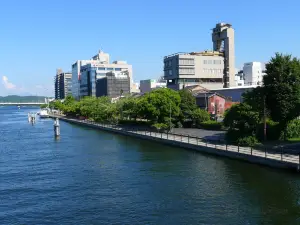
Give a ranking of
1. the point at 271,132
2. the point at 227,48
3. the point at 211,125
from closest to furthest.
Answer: the point at 271,132 < the point at 211,125 < the point at 227,48

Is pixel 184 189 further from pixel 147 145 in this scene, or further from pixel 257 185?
pixel 147 145

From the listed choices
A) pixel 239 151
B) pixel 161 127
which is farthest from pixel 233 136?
pixel 161 127

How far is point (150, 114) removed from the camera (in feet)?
239

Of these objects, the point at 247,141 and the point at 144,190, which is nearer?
the point at 144,190

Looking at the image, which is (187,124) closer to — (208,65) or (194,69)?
(194,69)

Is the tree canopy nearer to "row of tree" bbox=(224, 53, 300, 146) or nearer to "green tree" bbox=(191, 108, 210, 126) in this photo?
"row of tree" bbox=(224, 53, 300, 146)

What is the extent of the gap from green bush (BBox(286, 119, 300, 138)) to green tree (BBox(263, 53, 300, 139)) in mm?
1578

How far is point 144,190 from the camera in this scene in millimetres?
32094

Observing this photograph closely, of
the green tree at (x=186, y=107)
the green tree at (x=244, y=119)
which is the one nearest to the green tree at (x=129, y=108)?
the green tree at (x=186, y=107)

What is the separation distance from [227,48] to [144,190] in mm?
125265

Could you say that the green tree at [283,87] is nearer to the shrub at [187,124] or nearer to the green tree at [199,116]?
the green tree at [199,116]

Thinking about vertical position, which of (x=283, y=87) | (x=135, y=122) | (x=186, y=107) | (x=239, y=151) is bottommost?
(x=239, y=151)

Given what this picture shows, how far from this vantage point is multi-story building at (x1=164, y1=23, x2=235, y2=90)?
134 meters

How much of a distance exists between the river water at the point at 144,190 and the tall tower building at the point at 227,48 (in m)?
103
